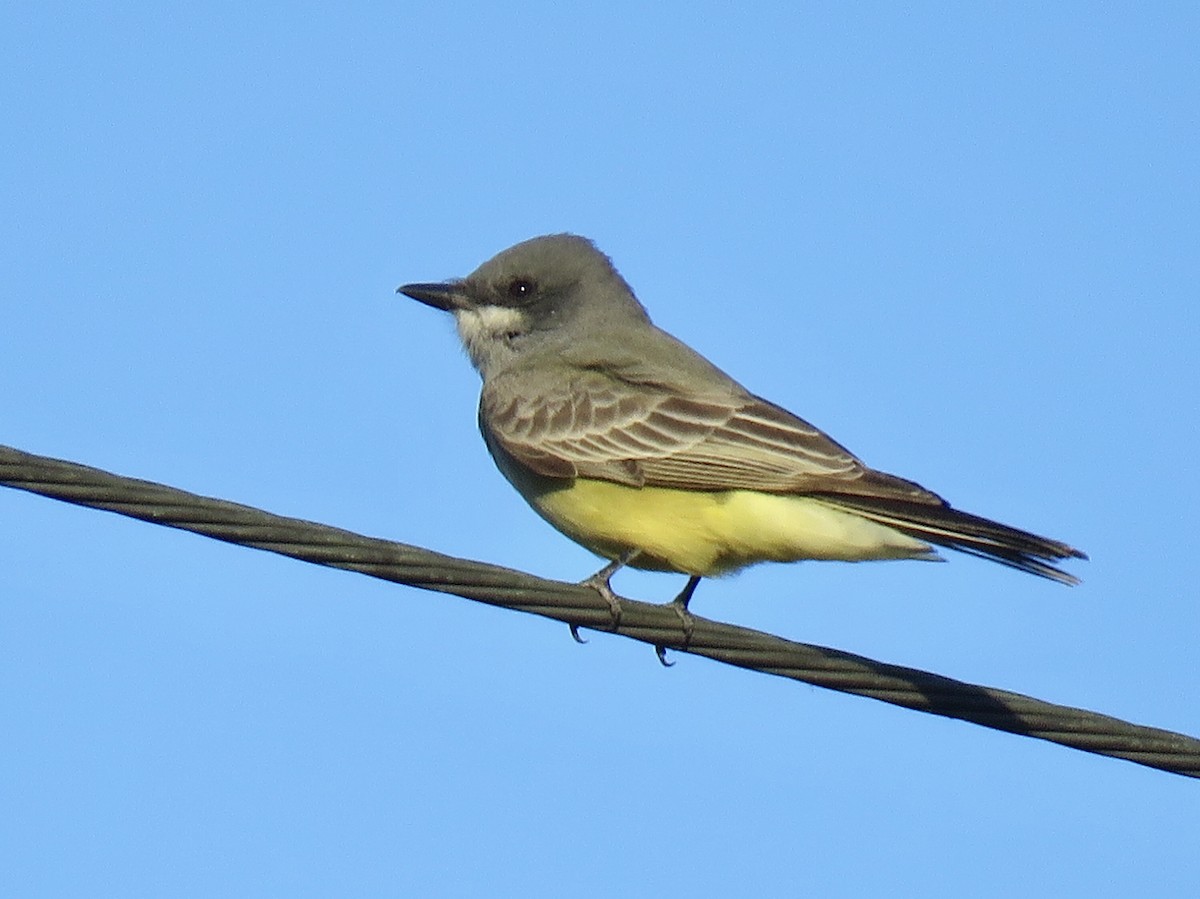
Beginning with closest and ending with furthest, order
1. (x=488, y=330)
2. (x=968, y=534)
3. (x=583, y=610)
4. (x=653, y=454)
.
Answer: (x=583, y=610)
(x=968, y=534)
(x=653, y=454)
(x=488, y=330)

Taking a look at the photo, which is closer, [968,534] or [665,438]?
[968,534]

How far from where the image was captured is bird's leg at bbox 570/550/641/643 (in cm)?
562

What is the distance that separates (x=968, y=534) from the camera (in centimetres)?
616

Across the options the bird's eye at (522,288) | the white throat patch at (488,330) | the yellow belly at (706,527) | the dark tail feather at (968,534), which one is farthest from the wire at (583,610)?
the bird's eye at (522,288)

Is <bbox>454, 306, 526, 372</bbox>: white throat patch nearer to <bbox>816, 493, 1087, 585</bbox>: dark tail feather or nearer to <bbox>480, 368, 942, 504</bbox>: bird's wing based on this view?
<bbox>480, 368, 942, 504</bbox>: bird's wing

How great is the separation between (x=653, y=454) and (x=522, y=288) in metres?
2.34

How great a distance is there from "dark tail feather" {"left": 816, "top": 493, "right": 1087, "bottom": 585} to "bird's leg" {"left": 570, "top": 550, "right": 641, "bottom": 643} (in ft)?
3.37

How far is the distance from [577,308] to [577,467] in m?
1.97

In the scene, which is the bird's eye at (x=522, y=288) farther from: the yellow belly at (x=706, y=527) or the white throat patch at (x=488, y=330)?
the yellow belly at (x=706, y=527)

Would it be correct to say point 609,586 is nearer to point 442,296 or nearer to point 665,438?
point 665,438

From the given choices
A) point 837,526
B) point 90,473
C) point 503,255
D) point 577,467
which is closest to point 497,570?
point 90,473

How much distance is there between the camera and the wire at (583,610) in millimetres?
4570

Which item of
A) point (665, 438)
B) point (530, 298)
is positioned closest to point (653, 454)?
point (665, 438)

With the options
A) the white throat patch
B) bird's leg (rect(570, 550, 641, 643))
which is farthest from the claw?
the white throat patch
